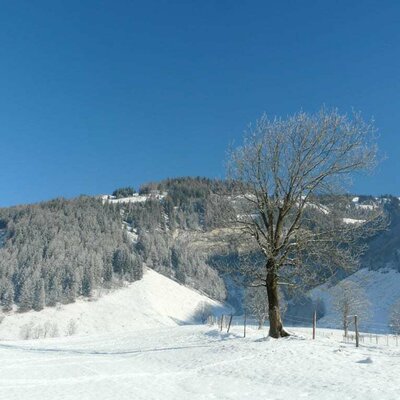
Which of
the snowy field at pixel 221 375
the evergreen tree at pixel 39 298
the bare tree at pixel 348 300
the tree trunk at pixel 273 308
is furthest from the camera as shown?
the evergreen tree at pixel 39 298

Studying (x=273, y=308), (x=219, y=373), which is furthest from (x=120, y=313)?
(x=219, y=373)

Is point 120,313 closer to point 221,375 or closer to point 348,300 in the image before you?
point 348,300

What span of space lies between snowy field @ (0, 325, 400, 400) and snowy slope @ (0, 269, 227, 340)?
11171 centimetres

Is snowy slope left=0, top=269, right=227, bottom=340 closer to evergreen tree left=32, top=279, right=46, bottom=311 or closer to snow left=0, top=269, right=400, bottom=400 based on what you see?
evergreen tree left=32, top=279, right=46, bottom=311

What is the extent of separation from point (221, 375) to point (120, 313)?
138 m

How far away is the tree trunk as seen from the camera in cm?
2548

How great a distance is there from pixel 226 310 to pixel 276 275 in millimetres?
178787

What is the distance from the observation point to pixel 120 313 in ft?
488

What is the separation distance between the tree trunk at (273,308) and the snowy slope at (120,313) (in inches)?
4327

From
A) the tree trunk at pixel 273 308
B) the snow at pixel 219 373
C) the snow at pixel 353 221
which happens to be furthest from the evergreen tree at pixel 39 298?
the snow at pixel 353 221

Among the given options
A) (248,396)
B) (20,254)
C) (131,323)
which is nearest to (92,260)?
(20,254)

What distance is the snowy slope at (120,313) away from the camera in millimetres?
128375

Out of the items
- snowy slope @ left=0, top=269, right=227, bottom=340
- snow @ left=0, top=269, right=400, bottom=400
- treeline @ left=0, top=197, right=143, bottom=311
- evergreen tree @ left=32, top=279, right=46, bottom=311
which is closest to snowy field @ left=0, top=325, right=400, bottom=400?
snow @ left=0, top=269, right=400, bottom=400

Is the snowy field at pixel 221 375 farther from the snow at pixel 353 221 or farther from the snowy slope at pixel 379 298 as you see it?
the snowy slope at pixel 379 298
